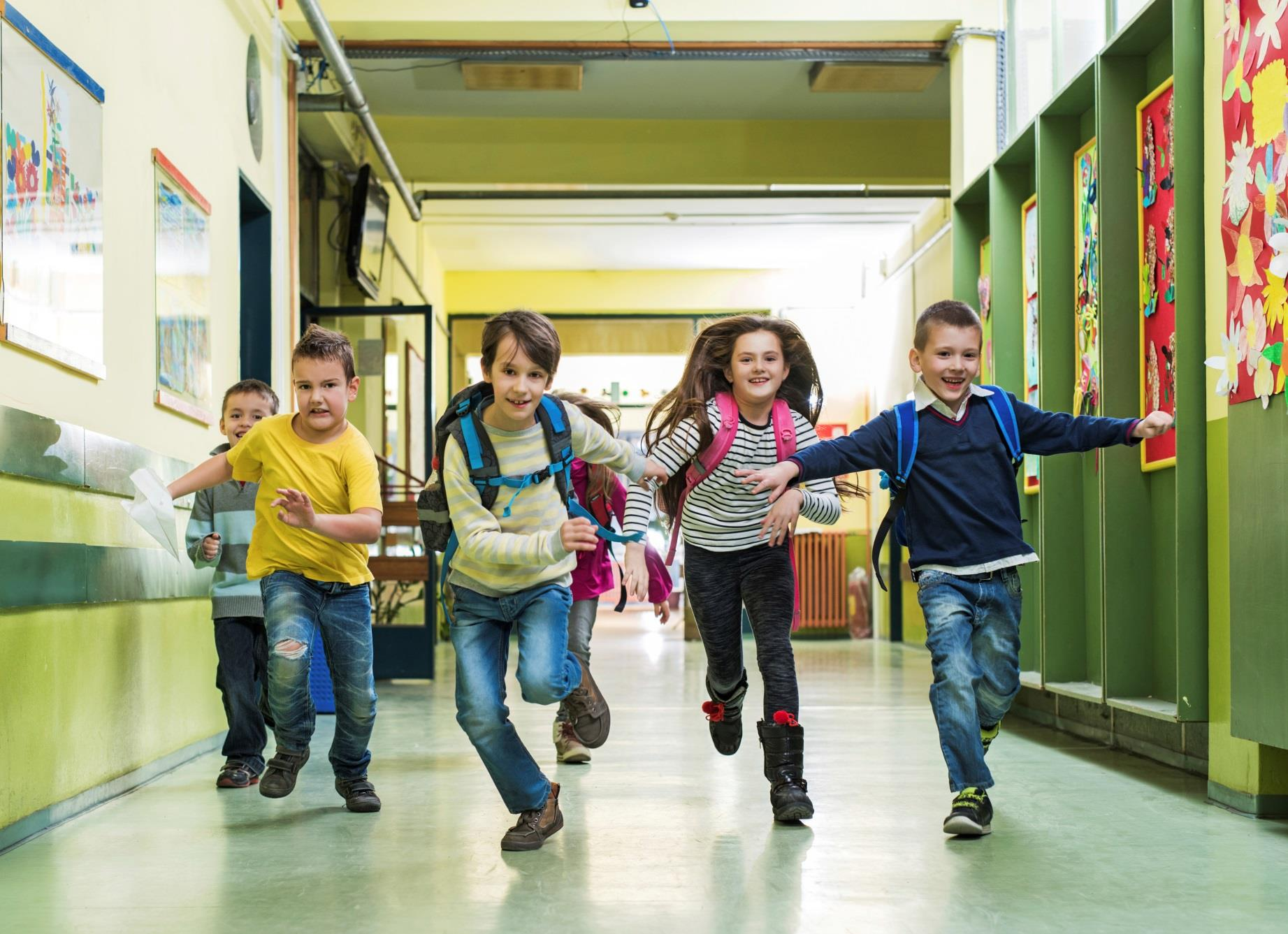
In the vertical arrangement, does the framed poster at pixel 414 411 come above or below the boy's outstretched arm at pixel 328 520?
above

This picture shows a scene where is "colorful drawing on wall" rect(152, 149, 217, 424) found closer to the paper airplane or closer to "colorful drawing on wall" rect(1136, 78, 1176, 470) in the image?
the paper airplane

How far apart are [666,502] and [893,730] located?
2.19 m

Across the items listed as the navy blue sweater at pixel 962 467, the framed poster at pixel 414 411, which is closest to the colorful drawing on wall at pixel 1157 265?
the navy blue sweater at pixel 962 467

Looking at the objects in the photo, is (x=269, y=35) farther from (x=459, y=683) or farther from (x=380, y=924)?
(x=380, y=924)

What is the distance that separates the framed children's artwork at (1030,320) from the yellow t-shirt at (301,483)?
3.10 m

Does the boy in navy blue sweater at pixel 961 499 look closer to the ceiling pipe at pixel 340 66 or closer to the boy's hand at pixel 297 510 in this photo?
the boy's hand at pixel 297 510

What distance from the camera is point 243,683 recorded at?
14.2 ft

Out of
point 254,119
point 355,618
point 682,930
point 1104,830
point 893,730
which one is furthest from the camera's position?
point 254,119

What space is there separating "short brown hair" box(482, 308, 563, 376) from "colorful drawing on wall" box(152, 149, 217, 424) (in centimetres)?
190

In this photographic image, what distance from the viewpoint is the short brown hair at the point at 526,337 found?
3090mm

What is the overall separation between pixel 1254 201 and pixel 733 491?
4.90 feet

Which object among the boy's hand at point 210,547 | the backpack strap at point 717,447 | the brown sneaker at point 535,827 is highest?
the backpack strap at point 717,447

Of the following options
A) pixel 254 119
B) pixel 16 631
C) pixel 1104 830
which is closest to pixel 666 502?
pixel 1104 830

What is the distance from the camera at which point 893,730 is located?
5.52 metres
